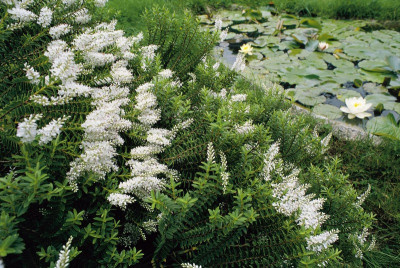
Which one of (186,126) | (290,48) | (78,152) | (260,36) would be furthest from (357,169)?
(260,36)

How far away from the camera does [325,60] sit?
4523 mm

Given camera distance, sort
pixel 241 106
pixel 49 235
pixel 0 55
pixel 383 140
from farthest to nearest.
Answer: pixel 383 140 < pixel 241 106 < pixel 0 55 < pixel 49 235

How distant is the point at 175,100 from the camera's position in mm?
1524

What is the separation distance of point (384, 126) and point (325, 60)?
1.82m

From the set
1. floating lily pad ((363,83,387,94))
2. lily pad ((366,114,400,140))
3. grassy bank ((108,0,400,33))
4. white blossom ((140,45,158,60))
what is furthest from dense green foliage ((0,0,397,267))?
grassy bank ((108,0,400,33))

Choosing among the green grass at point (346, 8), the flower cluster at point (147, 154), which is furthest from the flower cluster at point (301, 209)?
the green grass at point (346, 8)

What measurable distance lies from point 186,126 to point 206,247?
2.10ft

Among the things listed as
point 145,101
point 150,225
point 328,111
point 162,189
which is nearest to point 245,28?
point 328,111

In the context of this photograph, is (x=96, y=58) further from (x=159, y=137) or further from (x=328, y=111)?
(x=328, y=111)

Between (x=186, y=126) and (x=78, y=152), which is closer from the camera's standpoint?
(x=78, y=152)

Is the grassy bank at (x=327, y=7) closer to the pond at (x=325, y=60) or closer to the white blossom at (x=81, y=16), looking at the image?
the pond at (x=325, y=60)

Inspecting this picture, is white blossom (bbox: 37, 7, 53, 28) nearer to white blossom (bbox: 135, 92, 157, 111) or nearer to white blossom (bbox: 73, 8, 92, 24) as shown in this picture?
Answer: white blossom (bbox: 73, 8, 92, 24)

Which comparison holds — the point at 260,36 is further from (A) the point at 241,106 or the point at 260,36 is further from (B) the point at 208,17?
(A) the point at 241,106

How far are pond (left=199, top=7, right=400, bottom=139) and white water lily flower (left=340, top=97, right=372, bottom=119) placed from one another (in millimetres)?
86
